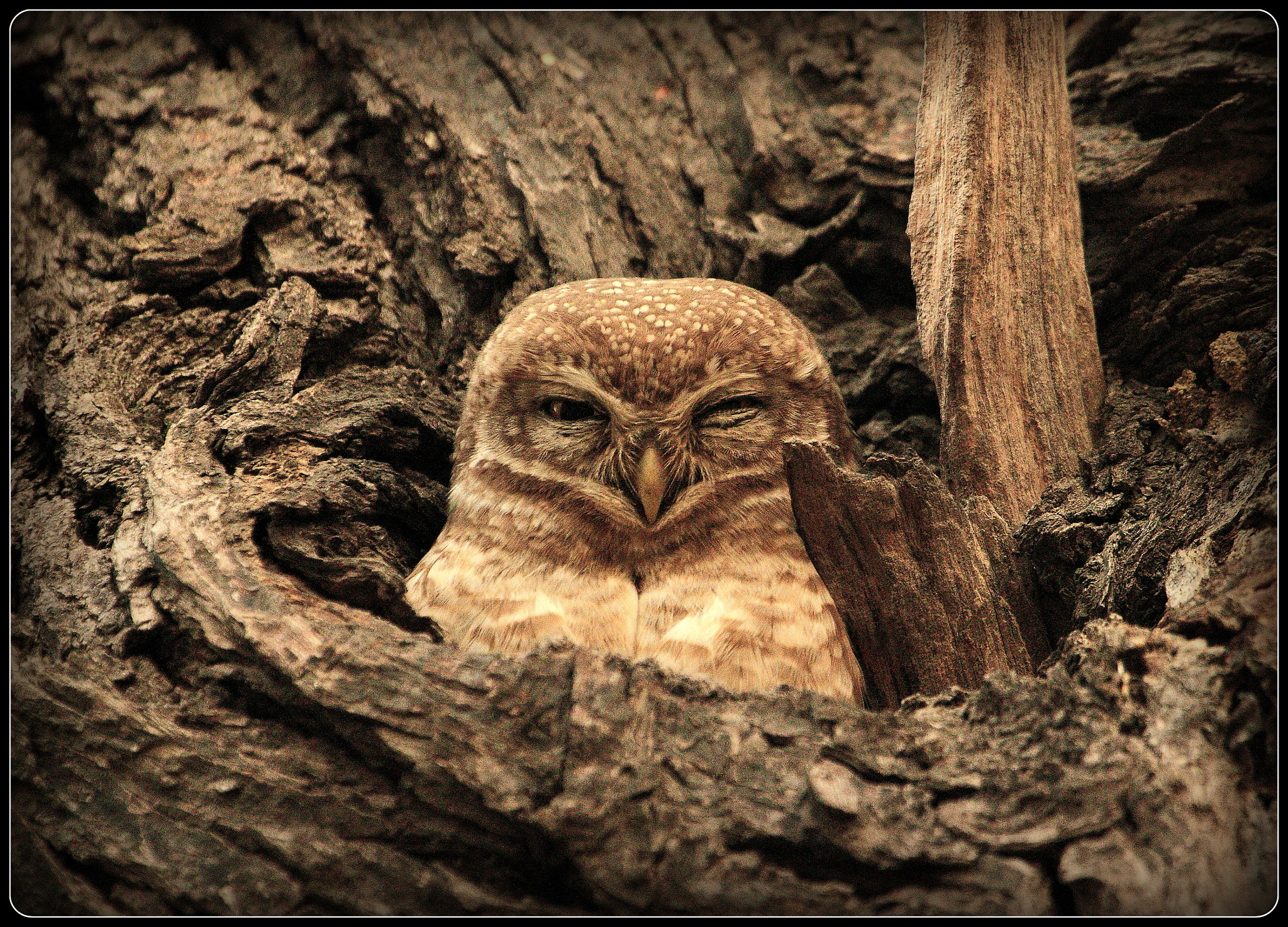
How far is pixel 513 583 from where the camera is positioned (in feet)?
8.62

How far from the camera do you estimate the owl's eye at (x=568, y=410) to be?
9.09 feet

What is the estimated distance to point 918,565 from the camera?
8.00 ft

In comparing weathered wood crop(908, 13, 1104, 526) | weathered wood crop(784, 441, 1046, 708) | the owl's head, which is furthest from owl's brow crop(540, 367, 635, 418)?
weathered wood crop(908, 13, 1104, 526)

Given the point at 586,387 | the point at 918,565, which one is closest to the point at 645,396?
the point at 586,387

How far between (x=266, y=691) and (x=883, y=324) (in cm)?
238

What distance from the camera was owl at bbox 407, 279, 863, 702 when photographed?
8.46 feet

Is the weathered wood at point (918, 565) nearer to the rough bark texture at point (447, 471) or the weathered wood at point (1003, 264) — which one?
the rough bark texture at point (447, 471)

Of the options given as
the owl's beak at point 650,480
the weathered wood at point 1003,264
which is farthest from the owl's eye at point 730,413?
the weathered wood at point 1003,264

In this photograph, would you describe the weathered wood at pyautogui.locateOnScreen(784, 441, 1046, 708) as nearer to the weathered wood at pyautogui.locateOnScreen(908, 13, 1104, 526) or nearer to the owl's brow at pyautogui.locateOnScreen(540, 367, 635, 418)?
the weathered wood at pyautogui.locateOnScreen(908, 13, 1104, 526)

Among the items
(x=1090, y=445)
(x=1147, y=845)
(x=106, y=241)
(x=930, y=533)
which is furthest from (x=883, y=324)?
(x=106, y=241)

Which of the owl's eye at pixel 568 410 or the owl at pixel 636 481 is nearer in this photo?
the owl at pixel 636 481

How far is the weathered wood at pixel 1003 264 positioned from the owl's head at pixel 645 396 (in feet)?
1.36

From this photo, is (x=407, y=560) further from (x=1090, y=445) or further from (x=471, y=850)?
(x=1090, y=445)

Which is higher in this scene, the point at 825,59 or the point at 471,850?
the point at 825,59
